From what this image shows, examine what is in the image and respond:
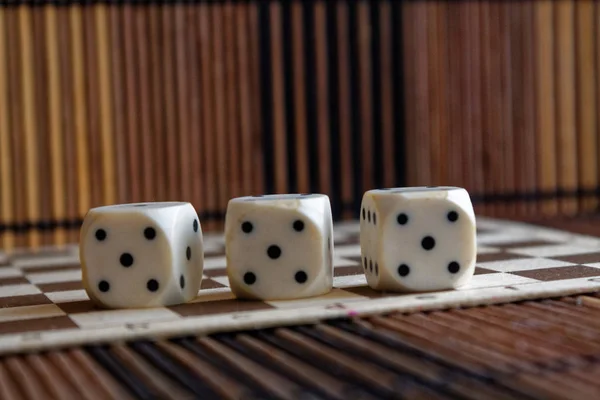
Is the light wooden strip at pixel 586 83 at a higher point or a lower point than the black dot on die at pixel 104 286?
higher

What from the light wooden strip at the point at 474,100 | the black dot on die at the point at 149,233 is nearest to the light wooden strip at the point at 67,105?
the light wooden strip at the point at 474,100

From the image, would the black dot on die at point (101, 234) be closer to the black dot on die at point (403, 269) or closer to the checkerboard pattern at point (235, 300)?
the checkerboard pattern at point (235, 300)

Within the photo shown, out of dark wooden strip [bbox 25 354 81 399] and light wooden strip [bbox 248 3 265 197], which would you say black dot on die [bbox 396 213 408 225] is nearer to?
dark wooden strip [bbox 25 354 81 399]

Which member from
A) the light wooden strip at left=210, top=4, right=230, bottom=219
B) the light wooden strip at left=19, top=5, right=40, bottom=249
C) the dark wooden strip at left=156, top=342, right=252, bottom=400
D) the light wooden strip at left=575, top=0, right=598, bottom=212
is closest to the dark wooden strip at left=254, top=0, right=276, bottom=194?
the light wooden strip at left=210, top=4, right=230, bottom=219

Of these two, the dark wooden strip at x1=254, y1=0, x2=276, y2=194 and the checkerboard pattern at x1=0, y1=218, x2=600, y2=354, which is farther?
the dark wooden strip at x1=254, y1=0, x2=276, y2=194

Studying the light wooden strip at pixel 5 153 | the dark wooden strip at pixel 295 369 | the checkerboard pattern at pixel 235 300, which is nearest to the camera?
the dark wooden strip at pixel 295 369

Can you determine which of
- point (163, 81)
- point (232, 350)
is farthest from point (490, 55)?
point (232, 350)

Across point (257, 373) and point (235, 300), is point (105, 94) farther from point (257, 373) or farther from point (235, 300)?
point (257, 373)
